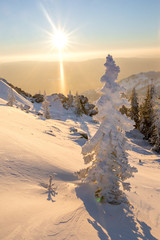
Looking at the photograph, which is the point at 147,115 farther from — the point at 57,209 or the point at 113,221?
the point at 57,209

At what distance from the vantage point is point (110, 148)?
6.76 meters

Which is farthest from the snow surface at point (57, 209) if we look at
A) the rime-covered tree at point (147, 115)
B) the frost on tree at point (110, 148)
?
the rime-covered tree at point (147, 115)

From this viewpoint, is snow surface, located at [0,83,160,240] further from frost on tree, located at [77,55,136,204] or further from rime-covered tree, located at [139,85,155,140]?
rime-covered tree, located at [139,85,155,140]

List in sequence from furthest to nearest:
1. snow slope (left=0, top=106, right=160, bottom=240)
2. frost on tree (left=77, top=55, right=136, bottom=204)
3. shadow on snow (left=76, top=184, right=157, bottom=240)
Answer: frost on tree (left=77, top=55, right=136, bottom=204), shadow on snow (left=76, top=184, right=157, bottom=240), snow slope (left=0, top=106, right=160, bottom=240)

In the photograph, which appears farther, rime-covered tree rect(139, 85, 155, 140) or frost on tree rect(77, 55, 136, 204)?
rime-covered tree rect(139, 85, 155, 140)

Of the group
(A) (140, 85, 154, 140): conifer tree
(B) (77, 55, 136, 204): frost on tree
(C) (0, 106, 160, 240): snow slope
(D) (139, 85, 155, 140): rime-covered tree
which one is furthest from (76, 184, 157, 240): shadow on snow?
(A) (140, 85, 154, 140): conifer tree

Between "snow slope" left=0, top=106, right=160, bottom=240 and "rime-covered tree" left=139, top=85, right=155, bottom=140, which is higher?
"rime-covered tree" left=139, top=85, right=155, bottom=140

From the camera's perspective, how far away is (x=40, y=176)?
22.8 feet

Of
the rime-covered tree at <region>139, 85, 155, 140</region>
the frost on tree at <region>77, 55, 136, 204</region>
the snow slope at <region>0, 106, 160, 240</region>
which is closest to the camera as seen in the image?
the snow slope at <region>0, 106, 160, 240</region>

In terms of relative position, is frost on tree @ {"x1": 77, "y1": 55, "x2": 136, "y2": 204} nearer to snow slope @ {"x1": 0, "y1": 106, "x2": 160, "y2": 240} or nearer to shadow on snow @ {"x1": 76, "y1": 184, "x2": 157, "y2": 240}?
shadow on snow @ {"x1": 76, "y1": 184, "x2": 157, "y2": 240}

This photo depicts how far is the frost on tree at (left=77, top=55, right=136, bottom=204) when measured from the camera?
21.6ft

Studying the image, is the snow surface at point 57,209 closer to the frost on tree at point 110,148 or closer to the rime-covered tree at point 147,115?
the frost on tree at point 110,148

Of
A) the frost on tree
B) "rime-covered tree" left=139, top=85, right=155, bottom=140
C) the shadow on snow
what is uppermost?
"rime-covered tree" left=139, top=85, right=155, bottom=140

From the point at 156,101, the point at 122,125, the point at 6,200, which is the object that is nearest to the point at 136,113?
the point at 156,101
